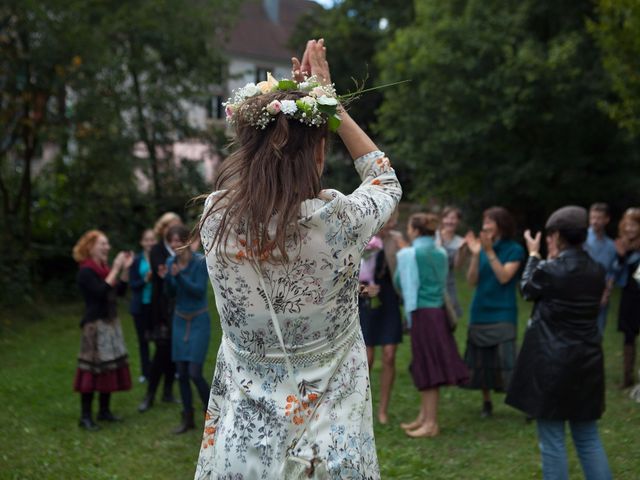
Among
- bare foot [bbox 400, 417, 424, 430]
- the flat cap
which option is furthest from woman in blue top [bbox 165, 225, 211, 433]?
the flat cap

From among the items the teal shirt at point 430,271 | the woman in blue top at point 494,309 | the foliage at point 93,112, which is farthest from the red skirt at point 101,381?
the foliage at point 93,112

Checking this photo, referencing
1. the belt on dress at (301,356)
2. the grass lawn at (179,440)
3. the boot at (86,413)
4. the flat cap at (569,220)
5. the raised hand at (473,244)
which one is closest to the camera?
the belt on dress at (301,356)

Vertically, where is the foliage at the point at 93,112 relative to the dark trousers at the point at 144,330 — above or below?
above

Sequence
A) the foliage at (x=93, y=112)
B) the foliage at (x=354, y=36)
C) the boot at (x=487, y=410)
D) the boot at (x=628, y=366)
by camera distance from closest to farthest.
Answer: the boot at (x=487, y=410), the boot at (x=628, y=366), the foliage at (x=93, y=112), the foliage at (x=354, y=36)

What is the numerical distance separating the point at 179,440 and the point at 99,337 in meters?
1.36

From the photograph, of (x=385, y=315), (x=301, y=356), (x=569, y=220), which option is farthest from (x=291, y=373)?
(x=385, y=315)

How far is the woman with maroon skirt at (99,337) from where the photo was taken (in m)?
7.90

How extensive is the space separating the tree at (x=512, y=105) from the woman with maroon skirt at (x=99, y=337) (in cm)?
1311

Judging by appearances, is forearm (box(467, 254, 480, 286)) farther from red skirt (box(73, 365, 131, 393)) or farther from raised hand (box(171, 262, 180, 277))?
red skirt (box(73, 365, 131, 393))

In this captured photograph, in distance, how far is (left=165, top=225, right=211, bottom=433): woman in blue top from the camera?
25.2 ft

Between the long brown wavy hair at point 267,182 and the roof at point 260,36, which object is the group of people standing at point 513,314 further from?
the roof at point 260,36

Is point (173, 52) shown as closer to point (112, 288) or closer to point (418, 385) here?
point (112, 288)

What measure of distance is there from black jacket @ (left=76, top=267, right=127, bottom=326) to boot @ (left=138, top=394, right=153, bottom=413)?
3.60ft

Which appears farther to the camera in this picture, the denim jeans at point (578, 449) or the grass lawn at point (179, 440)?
the grass lawn at point (179, 440)
